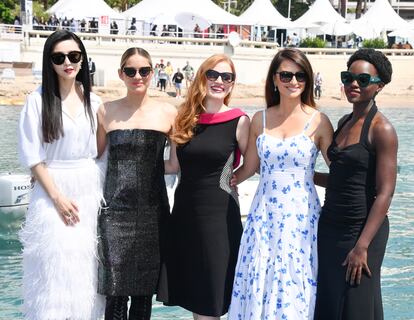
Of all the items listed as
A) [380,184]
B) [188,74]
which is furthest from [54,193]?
[188,74]

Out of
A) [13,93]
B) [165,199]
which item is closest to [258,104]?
[13,93]

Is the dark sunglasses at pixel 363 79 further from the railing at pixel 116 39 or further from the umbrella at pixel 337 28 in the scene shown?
the umbrella at pixel 337 28

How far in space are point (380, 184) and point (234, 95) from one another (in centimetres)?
2959

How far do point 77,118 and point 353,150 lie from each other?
1607mm

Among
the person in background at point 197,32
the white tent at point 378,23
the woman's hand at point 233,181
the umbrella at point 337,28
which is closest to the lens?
the woman's hand at point 233,181

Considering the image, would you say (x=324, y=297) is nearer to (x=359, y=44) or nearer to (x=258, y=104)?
(x=258, y=104)

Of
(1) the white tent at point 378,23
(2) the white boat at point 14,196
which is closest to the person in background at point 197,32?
(1) the white tent at point 378,23

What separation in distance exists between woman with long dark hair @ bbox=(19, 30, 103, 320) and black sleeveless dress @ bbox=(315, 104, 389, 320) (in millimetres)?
1402

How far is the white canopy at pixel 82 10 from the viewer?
3412cm

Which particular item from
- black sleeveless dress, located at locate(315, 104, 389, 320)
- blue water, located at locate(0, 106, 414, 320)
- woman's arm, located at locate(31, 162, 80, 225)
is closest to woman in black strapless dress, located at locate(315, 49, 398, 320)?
black sleeveless dress, located at locate(315, 104, 389, 320)

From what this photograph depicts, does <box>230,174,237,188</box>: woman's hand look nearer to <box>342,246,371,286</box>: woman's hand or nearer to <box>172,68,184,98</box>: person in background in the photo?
<box>342,246,371,286</box>: woman's hand

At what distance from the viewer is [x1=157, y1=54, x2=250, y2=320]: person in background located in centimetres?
465

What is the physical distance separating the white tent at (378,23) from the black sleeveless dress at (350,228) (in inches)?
1591

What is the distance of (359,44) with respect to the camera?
46.4 meters
